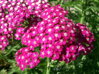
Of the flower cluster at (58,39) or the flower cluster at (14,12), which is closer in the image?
the flower cluster at (58,39)

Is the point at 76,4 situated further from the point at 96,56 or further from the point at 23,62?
the point at 23,62

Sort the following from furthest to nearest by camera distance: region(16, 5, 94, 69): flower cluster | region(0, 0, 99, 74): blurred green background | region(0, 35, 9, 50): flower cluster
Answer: region(0, 0, 99, 74): blurred green background, region(0, 35, 9, 50): flower cluster, region(16, 5, 94, 69): flower cluster

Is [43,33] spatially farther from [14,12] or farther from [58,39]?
[14,12]

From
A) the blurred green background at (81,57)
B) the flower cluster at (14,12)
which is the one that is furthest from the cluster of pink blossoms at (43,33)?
the blurred green background at (81,57)

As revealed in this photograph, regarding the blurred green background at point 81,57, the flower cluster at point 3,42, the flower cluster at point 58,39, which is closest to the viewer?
the flower cluster at point 58,39

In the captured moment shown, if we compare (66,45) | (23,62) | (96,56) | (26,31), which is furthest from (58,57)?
(96,56)

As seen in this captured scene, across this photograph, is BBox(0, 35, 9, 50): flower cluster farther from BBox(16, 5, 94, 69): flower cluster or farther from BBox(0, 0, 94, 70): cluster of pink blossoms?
BBox(16, 5, 94, 69): flower cluster

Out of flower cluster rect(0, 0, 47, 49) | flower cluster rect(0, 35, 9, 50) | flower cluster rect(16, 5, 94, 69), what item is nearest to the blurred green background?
flower cluster rect(0, 35, 9, 50)

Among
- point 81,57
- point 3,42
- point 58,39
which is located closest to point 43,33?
point 58,39

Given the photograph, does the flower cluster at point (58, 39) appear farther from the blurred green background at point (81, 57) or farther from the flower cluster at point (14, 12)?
the blurred green background at point (81, 57)
